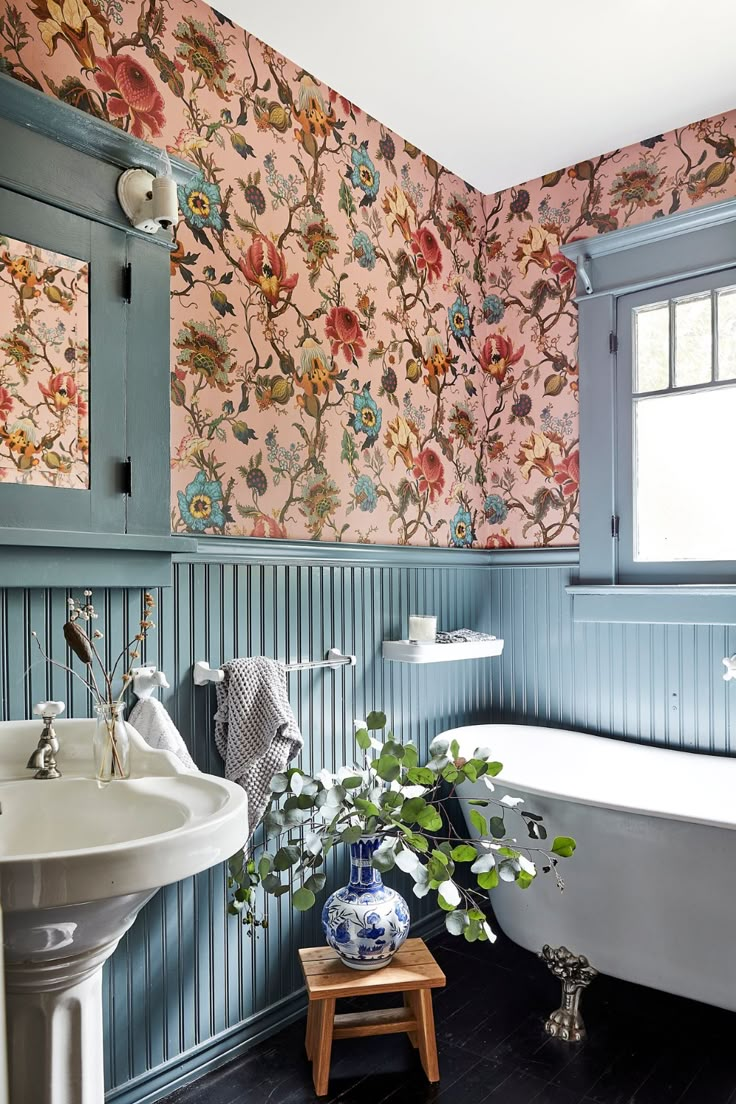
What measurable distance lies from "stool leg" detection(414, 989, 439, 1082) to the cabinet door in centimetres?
135

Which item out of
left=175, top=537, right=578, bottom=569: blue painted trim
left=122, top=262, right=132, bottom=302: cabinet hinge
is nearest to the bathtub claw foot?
left=175, top=537, right=578, bottom=569: blue painted trim

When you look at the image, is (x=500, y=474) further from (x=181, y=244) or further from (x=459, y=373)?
(x=181, y=244)

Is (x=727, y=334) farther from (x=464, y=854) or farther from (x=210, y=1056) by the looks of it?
(x=210, y=1056)

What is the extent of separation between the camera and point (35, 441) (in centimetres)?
173

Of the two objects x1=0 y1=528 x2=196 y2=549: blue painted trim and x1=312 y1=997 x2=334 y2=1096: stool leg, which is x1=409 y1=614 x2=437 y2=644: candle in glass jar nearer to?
x1=0 y1=528 x2=196 y2=549: blue painted trim

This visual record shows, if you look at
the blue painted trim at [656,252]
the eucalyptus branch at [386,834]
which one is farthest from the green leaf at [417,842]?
the blue painted trim at [656,252]

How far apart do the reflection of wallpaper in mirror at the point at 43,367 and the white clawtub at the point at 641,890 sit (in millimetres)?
1434

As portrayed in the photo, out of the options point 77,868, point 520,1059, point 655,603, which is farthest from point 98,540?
point 655,603

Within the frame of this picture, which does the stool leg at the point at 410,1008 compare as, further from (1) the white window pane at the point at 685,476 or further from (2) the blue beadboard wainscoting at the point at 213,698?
(1) the white window pane at the point at 685,476

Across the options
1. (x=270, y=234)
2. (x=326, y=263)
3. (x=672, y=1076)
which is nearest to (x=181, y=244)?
(x=270, y=234)

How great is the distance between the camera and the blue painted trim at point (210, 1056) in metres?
1.91

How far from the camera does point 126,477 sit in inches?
73.7

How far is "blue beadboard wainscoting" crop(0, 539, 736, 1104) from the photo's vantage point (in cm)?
189

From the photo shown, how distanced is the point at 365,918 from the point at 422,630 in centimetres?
90
